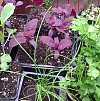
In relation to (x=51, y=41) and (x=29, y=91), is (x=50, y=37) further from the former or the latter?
(x=29, y=91)

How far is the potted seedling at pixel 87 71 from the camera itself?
110 cm

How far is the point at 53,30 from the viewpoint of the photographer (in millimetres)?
1488

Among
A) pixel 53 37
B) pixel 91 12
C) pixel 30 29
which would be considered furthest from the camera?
pixel 91 12

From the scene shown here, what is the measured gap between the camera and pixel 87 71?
1.15 m

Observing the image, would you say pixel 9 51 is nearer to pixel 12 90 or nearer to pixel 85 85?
pixel 12 90

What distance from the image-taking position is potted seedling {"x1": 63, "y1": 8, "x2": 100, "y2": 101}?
1103 millimetres

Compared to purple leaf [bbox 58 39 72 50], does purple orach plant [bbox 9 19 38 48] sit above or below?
above

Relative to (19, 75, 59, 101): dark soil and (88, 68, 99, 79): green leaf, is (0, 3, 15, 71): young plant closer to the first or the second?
(19, 75, 59, 101): dark soil

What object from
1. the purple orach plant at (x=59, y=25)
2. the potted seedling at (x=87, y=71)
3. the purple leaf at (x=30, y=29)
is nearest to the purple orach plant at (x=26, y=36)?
the purple leaf at (x=30, y=29)

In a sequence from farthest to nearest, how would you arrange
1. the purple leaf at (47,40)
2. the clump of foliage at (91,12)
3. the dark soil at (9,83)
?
the clump of foliage at (91,12), the purple leaf at (47,40), the dark soil at (9,83)

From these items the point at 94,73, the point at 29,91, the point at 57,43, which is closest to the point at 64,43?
the point at 57,43

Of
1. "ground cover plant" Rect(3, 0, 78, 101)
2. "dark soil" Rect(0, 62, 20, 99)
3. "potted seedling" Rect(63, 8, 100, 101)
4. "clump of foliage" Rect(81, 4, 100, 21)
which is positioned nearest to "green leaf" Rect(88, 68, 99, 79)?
"potted seedling" Rect(63, 8, 100, 101)

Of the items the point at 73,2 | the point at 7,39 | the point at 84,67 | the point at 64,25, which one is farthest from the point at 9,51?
the point at 73,2

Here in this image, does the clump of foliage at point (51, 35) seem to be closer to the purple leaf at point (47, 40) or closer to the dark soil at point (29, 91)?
the purple leaf at point (47, 40)
